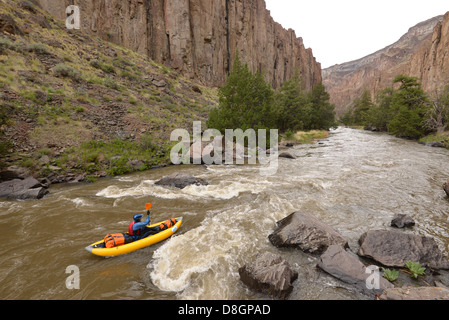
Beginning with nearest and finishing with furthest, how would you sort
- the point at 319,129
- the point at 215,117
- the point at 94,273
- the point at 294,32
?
the point at 94,273 → the point at 215,117 → the point at 319,129 → the point at 294,32

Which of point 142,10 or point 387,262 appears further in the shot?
point 142,10

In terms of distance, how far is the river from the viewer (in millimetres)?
3963

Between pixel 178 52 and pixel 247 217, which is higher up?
pixel 178 52

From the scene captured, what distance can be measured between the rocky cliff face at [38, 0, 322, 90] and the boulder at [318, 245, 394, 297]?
31.1 meters

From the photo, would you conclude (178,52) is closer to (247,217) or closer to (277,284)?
(247,217)

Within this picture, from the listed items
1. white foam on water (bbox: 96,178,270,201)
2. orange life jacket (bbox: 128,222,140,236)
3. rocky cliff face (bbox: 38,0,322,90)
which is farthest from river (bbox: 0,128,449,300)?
rocky cliff face (bbox: 38,0,322,90)

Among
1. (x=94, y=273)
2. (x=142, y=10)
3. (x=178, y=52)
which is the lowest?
(x=94, y=273)

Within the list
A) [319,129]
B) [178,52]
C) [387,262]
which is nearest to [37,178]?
[387,262]

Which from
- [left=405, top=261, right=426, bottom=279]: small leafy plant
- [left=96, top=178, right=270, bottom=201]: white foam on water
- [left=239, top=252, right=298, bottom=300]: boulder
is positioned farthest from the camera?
[left=96, top=178, right=270, bottom=201]: white foam on water

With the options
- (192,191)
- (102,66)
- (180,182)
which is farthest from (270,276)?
(102,66)

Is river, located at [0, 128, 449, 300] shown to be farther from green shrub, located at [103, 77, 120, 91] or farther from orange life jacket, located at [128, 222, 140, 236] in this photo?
green shrub, located at [103, 77, 120, 91]

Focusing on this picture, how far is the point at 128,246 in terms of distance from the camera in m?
5.11

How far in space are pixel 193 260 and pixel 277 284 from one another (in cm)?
208

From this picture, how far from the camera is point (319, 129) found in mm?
36906
